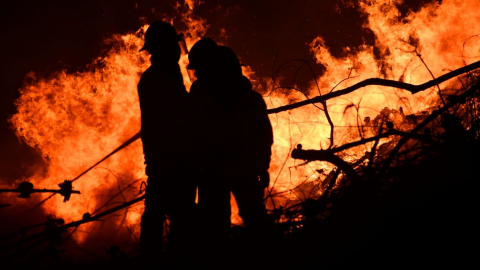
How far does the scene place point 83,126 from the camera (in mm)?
8805

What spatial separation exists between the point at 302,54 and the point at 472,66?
5411 mm

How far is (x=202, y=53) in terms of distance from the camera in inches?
125

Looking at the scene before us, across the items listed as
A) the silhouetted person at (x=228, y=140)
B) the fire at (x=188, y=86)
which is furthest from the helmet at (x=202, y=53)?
the fire at (x=188, y=86)

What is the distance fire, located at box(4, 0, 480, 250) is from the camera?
7070 mm

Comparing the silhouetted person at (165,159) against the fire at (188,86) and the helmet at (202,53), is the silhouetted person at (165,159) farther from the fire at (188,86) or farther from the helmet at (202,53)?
the fire at (188,86)

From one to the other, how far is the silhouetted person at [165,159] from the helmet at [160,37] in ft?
0.90

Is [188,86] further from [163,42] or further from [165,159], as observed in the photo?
[165,159]

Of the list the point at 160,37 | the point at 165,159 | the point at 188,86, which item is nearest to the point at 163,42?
the point at 160,37

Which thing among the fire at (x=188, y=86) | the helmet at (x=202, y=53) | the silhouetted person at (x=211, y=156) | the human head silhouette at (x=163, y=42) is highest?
the fire at (x=188, y=86)

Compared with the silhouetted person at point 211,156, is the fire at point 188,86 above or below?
above

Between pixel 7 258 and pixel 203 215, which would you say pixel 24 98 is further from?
pixel 203 215

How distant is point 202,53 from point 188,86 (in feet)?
17.9

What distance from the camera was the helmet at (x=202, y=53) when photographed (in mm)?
3128

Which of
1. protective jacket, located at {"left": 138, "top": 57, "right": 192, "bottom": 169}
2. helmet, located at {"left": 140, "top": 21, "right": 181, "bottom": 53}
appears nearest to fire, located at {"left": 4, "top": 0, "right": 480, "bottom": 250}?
helmet, located at {"left": 140, "top": 21, "right": 181, "bottom": 53}
